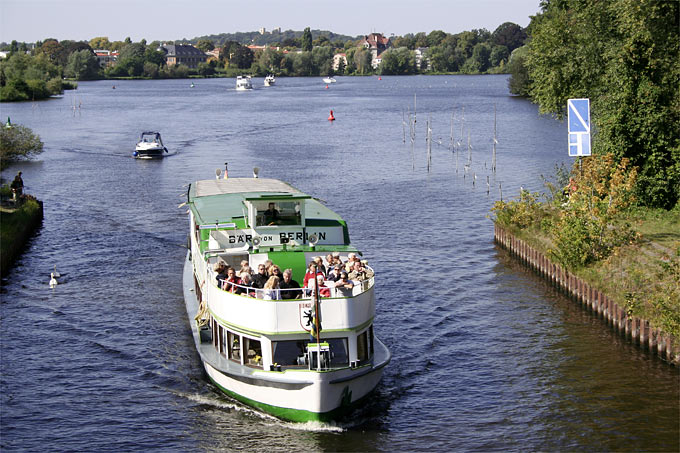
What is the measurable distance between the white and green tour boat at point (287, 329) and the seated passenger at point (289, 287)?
1.28 ft

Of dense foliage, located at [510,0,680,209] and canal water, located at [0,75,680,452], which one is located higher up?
dense foliage, located at [510,0,680,209]

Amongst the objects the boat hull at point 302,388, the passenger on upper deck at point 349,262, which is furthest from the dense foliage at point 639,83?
the boat hull at point 302,388

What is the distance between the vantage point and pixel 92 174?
8025 centimetres

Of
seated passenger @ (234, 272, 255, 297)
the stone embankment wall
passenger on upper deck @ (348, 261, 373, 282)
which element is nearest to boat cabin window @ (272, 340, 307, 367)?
seated passenger @ (234, 272, 255, 297)

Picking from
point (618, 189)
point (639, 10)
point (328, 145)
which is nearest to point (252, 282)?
point (618, 189)

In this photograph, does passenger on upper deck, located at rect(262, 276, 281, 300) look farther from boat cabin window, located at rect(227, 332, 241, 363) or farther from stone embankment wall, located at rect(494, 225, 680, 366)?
stone embankment wall, located at rect(494, 225, 680, 366)

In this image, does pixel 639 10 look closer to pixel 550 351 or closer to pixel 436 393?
pixel 550 351

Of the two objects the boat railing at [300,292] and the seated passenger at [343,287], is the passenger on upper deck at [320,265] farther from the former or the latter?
the seated passenger at [343,287]

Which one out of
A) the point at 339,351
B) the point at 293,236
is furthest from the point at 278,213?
the point at 339,351

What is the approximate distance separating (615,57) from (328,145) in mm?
53650

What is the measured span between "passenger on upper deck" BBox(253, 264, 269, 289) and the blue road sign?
1831cm

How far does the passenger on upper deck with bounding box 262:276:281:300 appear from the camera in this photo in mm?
26719

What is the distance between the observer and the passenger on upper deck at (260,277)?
27.9 m

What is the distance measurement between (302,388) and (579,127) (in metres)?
20.8
